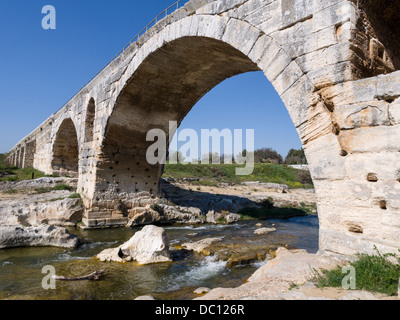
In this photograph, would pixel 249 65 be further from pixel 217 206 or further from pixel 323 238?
pixel 217 206

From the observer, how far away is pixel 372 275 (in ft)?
8.95

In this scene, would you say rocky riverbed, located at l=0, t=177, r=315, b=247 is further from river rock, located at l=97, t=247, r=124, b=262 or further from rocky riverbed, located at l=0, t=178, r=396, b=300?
river rock, located at l=97, t=247, r=124, b=262

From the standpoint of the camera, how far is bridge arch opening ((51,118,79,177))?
15.8 meters

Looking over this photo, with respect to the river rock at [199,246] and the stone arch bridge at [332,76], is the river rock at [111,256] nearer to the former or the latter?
the river rock at [199,246]

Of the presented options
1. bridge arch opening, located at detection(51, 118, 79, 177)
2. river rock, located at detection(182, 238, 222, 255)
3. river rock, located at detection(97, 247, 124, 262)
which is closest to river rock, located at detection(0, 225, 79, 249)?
river rock, located at detection(97, 247, 124, 262)

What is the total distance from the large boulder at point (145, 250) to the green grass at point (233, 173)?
701 inches

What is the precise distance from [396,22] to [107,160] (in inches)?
338

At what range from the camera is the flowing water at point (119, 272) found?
4270mm

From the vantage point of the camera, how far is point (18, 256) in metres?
6.02

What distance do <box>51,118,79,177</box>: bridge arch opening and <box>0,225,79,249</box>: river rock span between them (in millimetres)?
9675

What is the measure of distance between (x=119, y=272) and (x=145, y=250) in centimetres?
76

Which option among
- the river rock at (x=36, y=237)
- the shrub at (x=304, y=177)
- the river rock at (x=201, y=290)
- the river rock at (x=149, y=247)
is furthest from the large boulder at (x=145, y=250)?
the shrub at (x=304, y=177)
